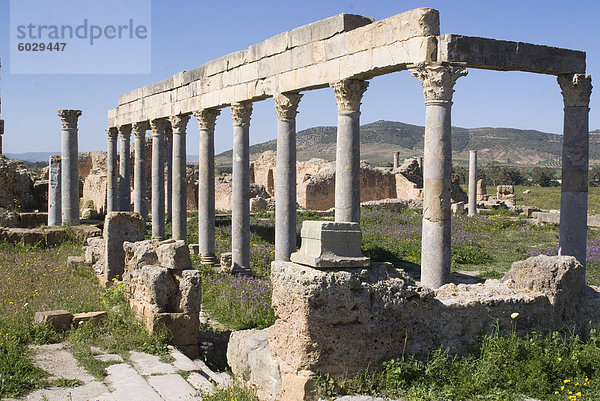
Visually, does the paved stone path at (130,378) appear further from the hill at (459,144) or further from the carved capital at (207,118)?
the hill at (459,144)

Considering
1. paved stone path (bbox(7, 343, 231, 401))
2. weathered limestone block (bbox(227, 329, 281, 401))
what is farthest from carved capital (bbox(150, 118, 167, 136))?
weathered limestone block (bbox(227, 329, 281, 401))

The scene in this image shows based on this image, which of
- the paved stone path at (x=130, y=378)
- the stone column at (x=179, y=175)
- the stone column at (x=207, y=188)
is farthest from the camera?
the stone column at (x=179, y=175)

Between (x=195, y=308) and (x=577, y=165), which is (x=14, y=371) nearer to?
(x=195, y=308)

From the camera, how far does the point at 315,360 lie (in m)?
6.23

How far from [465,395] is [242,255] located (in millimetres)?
10362

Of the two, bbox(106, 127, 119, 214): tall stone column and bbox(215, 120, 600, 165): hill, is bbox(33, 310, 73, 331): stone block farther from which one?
bbox(215, 120, 600, 165): hill

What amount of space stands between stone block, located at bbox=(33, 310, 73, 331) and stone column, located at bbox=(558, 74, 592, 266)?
9146 mm

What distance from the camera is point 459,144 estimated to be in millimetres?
158000

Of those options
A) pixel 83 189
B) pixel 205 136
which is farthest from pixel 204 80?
pixel 83 189

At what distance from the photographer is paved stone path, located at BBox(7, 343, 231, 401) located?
23.0 ft

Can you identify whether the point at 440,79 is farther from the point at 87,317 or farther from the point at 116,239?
the point at 116,239

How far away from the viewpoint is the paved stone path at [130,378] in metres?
7.00

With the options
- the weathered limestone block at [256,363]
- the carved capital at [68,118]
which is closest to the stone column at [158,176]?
the carved capital at [68,118]

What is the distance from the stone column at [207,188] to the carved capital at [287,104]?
394cm
